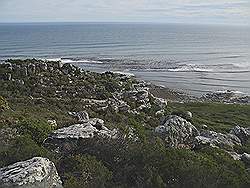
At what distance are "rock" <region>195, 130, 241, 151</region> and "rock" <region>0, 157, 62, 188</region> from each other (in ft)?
44.1

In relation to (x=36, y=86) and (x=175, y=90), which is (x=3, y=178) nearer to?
(x=36, y=86)

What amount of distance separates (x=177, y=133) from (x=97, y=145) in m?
10.4

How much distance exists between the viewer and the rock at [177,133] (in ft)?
70.8

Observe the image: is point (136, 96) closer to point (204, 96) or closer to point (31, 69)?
point (31, 69)

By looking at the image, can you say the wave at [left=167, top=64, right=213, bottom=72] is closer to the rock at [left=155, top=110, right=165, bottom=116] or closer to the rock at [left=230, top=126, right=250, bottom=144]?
the rock at [left=155, top=110, right=165, bottom=116]

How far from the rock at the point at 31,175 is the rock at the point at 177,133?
11289 mm

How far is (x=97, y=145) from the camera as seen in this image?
13.7m

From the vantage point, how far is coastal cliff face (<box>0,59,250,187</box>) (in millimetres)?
11578

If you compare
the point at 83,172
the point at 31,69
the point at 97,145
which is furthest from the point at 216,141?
the point at 31,69

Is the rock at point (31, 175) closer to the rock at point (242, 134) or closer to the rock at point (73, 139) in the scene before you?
the rock at point (73, 139)

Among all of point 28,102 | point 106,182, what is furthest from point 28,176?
point 28,102

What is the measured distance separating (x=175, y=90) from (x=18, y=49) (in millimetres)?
75574

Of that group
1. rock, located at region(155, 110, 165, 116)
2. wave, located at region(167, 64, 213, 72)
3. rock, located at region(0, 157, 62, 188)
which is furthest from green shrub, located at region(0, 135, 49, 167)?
wave, located at region(167, 64, 213, 72)

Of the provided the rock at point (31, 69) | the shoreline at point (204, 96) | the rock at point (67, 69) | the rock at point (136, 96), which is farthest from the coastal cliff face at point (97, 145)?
the shoreline at point (204, 96)
